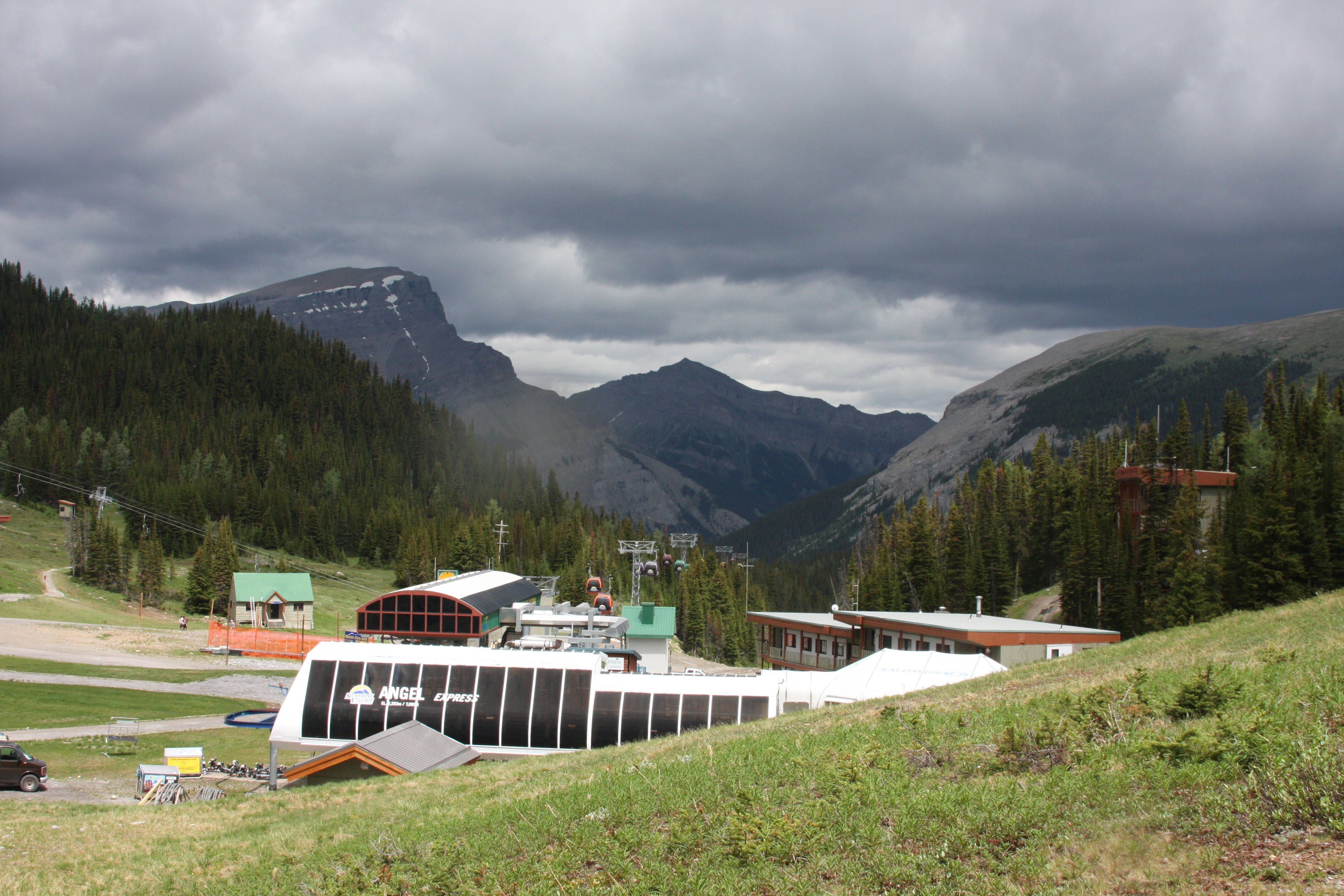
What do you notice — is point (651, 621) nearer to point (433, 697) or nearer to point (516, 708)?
point (516, 708)

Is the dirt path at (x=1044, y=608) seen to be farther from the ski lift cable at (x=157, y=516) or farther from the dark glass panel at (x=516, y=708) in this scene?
the ski lift cable at (x=157, y=516)

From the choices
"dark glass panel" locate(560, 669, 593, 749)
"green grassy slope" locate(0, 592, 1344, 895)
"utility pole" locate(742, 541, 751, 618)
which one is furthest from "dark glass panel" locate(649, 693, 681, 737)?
"utility pole" locate(742, 541, 751, 618)

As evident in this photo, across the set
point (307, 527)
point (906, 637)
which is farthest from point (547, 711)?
point (307, 527)

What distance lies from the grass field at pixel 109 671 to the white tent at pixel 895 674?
47467 mm

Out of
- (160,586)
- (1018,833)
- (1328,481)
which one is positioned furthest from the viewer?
(160,586)

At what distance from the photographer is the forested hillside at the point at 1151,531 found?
→ 2547 inches

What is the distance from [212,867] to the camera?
16.0 m

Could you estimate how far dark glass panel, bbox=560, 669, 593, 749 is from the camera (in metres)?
35.0

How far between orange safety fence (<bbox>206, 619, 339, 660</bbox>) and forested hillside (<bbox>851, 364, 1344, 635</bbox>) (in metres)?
63.2

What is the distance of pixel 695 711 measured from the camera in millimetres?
35000

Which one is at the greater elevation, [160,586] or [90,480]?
[90,480]

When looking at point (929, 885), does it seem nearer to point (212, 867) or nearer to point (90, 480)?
point (212, 867)

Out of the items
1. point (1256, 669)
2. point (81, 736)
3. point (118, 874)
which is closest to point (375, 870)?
point (118, 874)

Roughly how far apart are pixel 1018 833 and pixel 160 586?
112802 millimetres
